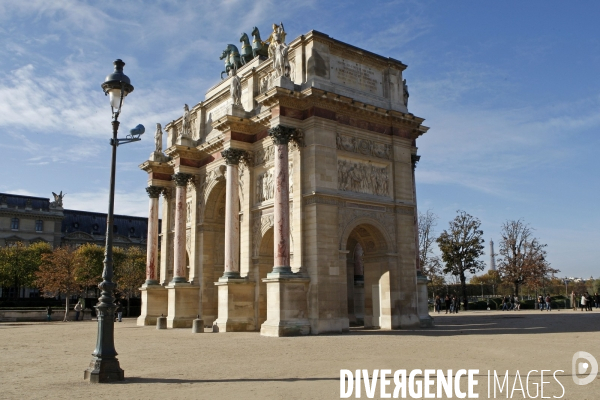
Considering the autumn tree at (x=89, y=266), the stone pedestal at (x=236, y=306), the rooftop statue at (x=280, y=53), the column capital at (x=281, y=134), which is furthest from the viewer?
the autumn tree at (x=89, y=266)

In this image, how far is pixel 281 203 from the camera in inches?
971

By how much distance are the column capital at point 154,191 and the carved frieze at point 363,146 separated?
16940mm

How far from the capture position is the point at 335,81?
2709 cm

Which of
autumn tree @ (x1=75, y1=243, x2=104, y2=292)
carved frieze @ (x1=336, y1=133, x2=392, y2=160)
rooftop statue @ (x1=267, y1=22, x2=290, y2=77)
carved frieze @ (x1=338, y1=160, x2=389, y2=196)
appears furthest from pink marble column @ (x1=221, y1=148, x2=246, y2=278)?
autumn tree @ (x1=75, y1=243, x2=104, y2=292)

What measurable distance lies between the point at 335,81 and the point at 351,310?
565 inches

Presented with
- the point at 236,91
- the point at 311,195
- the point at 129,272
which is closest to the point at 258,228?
the point at 311,195

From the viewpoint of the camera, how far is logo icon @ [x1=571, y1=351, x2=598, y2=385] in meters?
10.7

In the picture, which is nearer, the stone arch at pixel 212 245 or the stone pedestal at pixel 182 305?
the stone pedestal at pixel 182 305

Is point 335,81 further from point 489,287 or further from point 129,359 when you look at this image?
point 489,287

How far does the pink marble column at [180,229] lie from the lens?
110 feet

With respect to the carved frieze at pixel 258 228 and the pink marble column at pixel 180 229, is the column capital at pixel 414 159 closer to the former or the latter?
the carved frieze at pixel 258 228

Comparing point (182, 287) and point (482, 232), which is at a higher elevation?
point (482, 232)

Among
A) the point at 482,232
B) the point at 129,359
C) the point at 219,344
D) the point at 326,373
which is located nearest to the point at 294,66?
the point at 219,344

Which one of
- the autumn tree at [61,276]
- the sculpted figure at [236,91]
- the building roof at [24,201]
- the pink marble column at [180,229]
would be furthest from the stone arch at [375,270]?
the building roof at [24,201]
